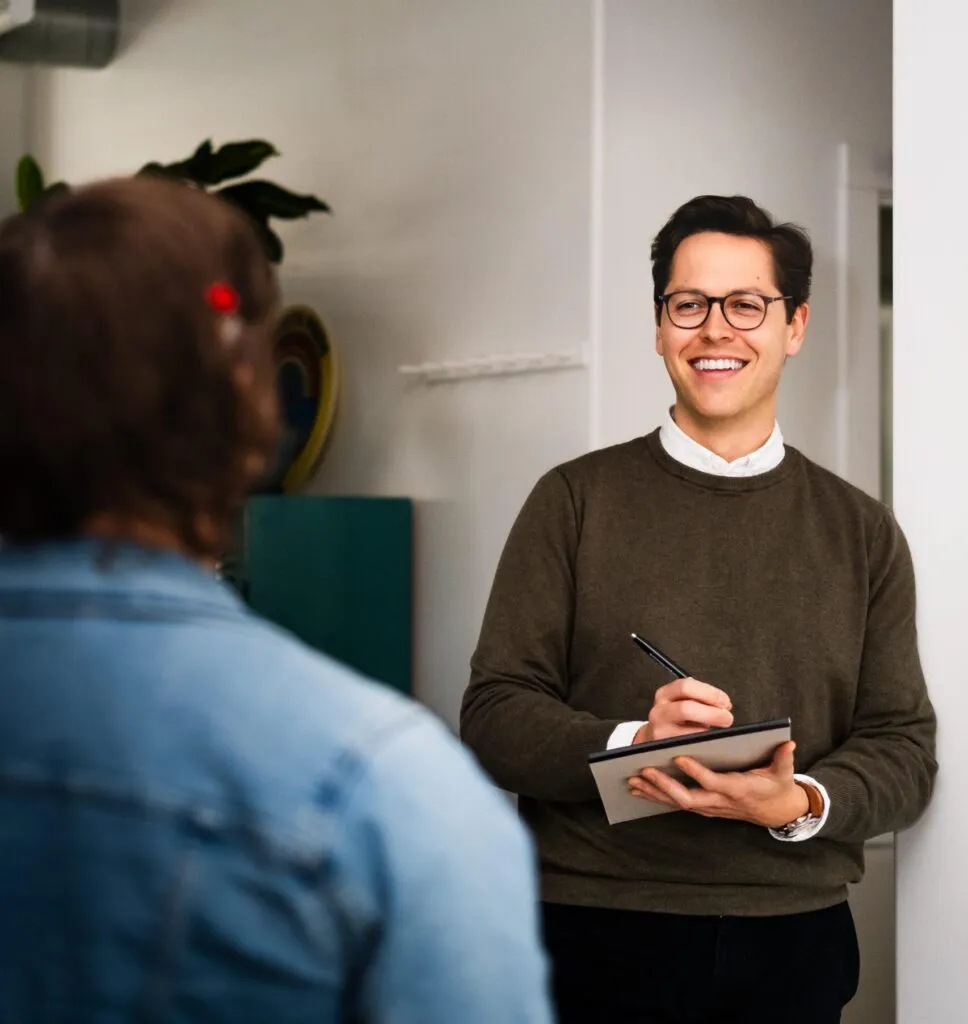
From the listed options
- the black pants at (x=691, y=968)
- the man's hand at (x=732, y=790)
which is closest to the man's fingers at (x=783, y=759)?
the man's hand at (x=732, y=790)

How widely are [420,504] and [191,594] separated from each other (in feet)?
9.09

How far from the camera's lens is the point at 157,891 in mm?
772

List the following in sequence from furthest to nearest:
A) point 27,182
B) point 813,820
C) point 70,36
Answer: point 70,36 < point 27,182 < point 813,820

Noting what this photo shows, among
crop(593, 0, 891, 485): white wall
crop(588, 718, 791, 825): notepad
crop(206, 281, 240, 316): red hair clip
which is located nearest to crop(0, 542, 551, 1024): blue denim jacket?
crop(206, 281, 240, 316): red hair clip

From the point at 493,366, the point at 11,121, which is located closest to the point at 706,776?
the point at 493,366

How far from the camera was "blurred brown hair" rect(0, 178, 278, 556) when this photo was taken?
793 millimetres

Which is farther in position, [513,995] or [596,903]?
[596,903]

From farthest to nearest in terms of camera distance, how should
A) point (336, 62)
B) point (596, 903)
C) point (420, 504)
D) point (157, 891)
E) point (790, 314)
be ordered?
point (336, 62) < point (420, 504) < point (790, 314) < point (596, 903) < point (157, 891)

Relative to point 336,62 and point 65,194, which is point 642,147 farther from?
point 65,194

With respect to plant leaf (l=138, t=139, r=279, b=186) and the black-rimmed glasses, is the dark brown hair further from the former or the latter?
plant leaf (l=138, t=139, r=279, b=186)

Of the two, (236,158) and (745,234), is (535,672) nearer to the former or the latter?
(745,234)

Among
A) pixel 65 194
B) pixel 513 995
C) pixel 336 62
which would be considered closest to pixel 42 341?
pixel 65 194

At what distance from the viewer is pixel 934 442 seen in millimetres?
2289

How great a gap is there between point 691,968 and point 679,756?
34 centimetres
